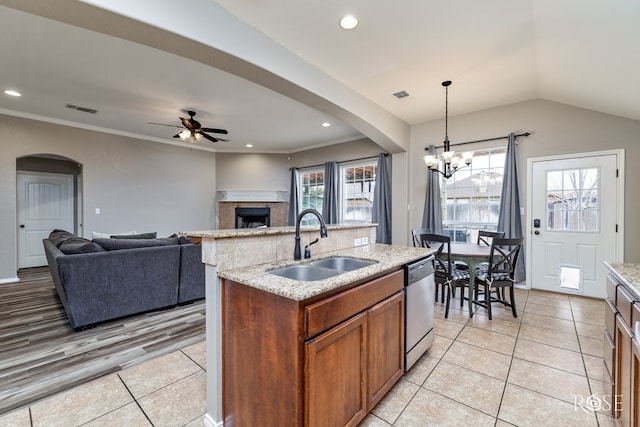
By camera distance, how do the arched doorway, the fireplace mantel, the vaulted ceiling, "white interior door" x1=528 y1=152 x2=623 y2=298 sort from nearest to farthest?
1. the vaulted ceiling
2. "white interior door" x1=528 y1=152 x2=623 y2=298
3. the arched doorway
4. the fireplace mantel

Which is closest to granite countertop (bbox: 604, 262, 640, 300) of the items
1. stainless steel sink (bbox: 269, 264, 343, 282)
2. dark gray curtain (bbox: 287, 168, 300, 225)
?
stainless steel sink (bbox: 269, 264, 343, 282)

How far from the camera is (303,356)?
1.16 metres

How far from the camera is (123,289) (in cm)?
308

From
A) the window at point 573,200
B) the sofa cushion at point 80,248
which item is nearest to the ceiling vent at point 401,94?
the window at point 573,200

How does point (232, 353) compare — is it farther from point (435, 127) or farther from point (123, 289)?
point (435, 127)

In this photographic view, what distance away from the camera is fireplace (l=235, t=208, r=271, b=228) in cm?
732

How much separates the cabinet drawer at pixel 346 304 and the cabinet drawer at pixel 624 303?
1.09 m

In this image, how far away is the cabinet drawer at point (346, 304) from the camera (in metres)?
1.20

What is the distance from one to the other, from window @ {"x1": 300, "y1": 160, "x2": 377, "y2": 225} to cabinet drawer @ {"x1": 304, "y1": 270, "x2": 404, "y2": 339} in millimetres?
4385

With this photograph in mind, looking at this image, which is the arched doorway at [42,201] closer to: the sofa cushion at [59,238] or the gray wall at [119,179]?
the gray wall at [119,179]

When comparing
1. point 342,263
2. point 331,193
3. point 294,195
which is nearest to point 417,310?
point 342,263

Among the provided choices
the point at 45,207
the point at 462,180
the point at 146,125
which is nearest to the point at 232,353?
the point at 462,180

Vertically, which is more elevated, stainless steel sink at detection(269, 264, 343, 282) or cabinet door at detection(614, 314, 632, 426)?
stainless steel sink at detection(269, 264, 343, 282)

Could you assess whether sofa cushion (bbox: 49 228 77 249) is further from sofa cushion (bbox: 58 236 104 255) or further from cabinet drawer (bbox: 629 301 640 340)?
cabinet drawer (bbox: 629 301 640 340)
